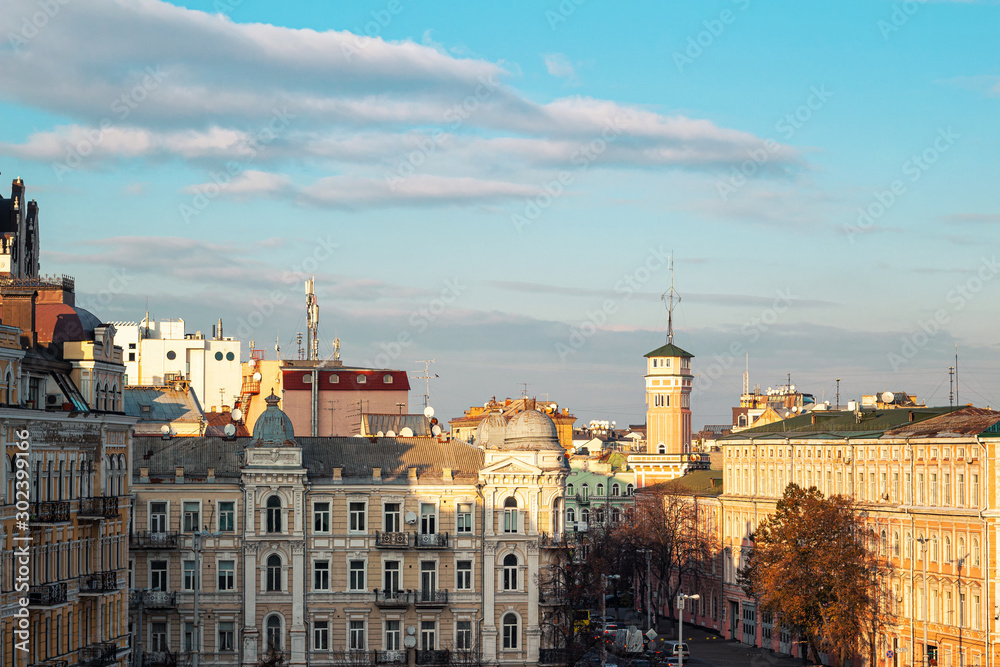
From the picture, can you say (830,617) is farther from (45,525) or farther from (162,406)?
(162,406)

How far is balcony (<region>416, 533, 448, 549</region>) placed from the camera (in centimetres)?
9256

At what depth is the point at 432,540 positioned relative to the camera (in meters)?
93.1

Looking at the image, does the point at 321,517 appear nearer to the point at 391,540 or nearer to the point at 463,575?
the point at 391,540

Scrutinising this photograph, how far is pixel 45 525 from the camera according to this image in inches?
2596

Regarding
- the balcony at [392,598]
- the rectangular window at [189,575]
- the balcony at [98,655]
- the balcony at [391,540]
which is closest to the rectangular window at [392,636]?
the balcony at [392,598]

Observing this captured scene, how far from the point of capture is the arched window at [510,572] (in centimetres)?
9288

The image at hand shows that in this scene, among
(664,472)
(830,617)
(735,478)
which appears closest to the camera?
(830,617)

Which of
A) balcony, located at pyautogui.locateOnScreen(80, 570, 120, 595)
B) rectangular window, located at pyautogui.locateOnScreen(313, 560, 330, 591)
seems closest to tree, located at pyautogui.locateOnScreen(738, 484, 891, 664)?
rectangular window, located at pyautogui.locateOnScreen(313, 560, 330, 591)

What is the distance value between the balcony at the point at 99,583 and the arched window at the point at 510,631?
2488 centimetres

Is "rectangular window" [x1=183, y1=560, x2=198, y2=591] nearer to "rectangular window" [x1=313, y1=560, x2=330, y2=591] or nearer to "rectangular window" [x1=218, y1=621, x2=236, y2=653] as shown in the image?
"rectangular window" [x1=218, y1=621, x2=236, y2=653]

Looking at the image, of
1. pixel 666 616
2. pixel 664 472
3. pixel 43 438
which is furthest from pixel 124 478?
pixel 664 472

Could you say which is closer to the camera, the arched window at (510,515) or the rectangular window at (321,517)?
the rectangular window at (321,517)

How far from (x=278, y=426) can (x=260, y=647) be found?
41.1 feet

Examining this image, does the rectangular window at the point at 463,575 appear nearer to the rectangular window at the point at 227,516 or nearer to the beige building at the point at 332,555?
the beige building at the point at 332,555
